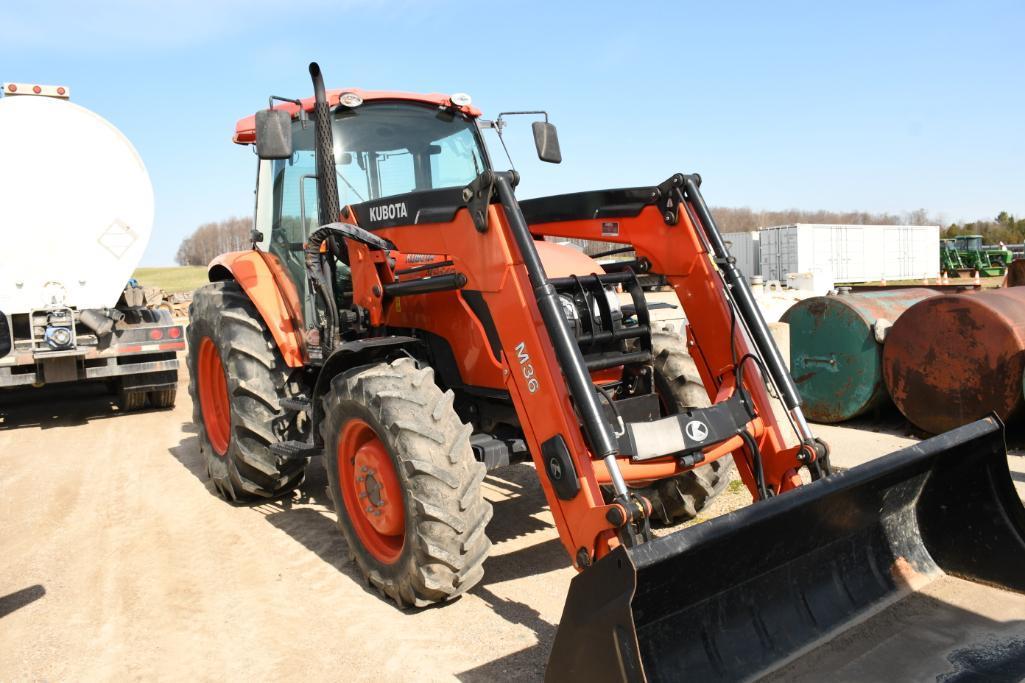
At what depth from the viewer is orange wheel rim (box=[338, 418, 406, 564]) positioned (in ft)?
12.6

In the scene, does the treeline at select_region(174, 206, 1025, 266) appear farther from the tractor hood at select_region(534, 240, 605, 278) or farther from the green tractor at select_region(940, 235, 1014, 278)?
the tractor hood at select_region(534, 240, 605, 278)

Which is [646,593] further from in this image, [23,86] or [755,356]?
[23,86]

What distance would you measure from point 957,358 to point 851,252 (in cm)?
3021

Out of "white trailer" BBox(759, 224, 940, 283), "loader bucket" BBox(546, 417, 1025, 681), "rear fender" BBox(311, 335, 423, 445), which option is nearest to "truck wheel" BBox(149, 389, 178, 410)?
"rear fender" BBox(311, 335, 423, 445)

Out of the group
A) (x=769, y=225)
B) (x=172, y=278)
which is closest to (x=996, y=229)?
(x=769, y=225)

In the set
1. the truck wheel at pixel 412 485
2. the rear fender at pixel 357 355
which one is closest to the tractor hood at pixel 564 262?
the rear fender at pixel 357 355

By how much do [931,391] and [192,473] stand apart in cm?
640

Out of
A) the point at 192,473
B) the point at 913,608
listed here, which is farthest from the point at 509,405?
the point at 192,473

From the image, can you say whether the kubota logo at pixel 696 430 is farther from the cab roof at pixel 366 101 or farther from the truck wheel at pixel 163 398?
the truck wheel at pixel 163 398

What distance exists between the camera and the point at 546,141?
515 cm

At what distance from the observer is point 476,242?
3660mm

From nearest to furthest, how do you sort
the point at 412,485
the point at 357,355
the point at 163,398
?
the point at 412,485
the point at 357,355
the point at 163,398

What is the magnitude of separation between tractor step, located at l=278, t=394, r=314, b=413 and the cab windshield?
1288 millimetres

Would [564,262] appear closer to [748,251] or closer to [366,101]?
[366,101]
